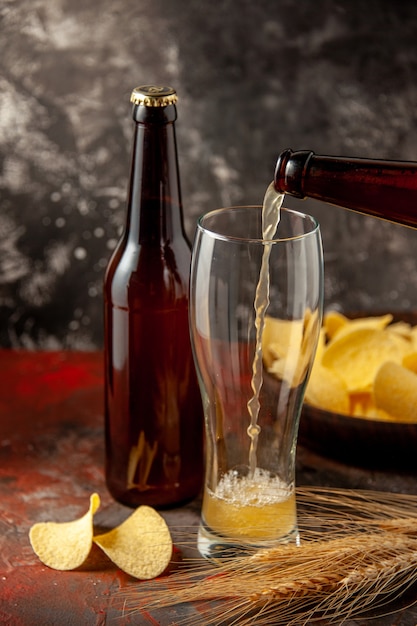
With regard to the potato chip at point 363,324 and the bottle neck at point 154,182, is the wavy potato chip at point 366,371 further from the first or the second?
the bottle neck at point 154,182

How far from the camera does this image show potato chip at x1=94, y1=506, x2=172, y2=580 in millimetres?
824

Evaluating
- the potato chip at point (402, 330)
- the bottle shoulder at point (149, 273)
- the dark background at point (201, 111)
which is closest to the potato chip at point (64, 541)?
the bottle shoulder at point (149, 273)

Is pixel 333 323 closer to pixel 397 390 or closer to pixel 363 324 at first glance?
pixel 363 324

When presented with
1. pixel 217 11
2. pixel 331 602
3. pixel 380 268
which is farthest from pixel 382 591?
pixel 217 11

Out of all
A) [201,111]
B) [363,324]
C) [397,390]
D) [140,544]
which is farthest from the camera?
[201,111]

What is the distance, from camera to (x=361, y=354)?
1.04 m

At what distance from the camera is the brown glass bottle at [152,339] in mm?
852

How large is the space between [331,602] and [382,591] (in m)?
0.06

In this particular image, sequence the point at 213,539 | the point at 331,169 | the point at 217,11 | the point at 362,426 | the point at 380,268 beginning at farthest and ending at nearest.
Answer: the point at 380,268, the point at 217,11, the point at 362,426, the point at 213,539, the point at 331,169

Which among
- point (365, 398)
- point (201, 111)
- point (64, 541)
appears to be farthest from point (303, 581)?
point (201, 111)

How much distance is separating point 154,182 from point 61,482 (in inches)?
12.6

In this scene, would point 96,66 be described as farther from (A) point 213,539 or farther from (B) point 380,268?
(A) point 213,539

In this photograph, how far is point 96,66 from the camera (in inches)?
51.2

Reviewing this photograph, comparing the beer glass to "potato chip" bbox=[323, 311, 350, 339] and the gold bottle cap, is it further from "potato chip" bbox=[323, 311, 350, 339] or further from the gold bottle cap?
"potato chip" bbox=[323, 311, 350, 339]
